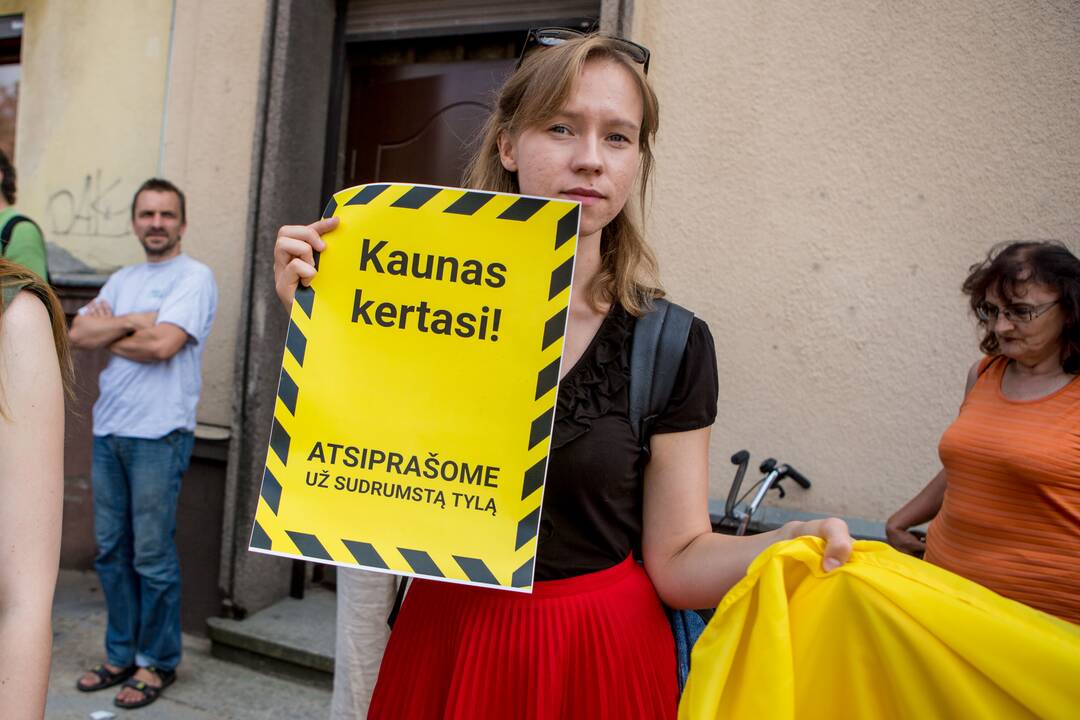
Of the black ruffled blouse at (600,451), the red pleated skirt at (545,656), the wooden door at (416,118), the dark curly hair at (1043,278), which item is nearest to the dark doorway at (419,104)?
the wooden door at (416,118)

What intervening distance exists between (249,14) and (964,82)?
3676 millimetres

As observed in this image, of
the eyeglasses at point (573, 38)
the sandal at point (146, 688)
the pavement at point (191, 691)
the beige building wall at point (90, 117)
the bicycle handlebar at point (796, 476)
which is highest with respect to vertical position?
the beige building wall at point (90, 117)

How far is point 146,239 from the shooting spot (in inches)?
161

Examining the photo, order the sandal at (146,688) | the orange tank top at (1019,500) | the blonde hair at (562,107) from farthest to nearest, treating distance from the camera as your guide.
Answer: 1. the sandal at (146,688)
2. the orange tank top at (1019,500)
3. the blonde hair at (562,107)

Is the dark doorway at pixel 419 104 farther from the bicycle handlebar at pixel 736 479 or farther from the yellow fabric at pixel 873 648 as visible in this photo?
the yellow fabric at pixel 873 648

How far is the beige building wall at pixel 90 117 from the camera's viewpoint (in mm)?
5078

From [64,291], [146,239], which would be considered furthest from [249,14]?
[64,291]

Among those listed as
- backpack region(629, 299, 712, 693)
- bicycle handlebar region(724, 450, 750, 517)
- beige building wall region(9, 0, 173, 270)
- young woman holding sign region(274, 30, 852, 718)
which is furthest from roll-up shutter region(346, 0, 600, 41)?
backpack region(629, 299, 712, 693)

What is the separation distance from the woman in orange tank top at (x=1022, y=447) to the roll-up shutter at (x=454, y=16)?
2.33m

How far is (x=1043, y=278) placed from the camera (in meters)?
2.54

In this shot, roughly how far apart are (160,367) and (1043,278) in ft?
12.0

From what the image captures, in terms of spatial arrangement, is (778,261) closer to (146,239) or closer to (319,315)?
(319,315)

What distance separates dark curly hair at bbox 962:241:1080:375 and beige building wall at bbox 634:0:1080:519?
26.2 inches

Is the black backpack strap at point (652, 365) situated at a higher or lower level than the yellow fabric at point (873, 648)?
higher
